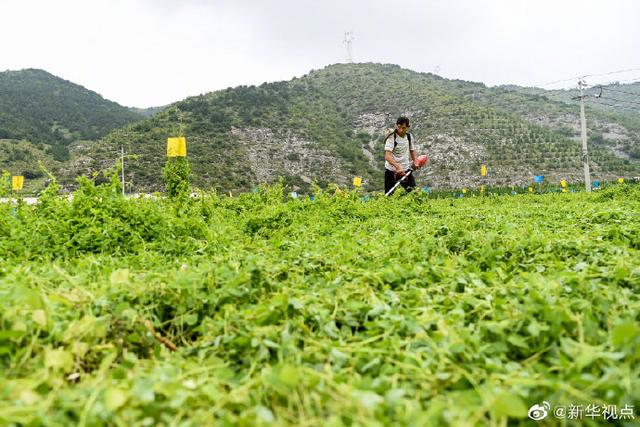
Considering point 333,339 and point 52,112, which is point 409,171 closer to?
point 333,339

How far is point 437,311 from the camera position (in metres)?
1.73

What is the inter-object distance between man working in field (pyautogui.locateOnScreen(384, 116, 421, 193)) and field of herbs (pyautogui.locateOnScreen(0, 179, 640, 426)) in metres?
4.97

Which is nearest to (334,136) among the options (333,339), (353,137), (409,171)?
(353,137)

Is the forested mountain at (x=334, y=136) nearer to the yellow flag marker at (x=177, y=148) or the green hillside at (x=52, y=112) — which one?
the green hillside at (x=52, y=112)

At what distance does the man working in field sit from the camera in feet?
25.0

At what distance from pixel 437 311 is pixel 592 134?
60.5 m

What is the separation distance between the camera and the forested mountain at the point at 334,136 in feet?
125

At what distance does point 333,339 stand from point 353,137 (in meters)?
50.3

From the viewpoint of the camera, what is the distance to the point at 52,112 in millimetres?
54031

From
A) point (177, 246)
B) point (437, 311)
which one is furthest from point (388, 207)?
point (437, 311)

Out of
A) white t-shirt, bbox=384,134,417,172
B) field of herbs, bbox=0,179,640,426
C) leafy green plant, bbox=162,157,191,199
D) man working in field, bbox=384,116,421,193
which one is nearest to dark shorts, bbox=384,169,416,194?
man working in field, bbox=384,116,421,193

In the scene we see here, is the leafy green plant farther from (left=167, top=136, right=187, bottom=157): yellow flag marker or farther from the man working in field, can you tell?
the man working in field

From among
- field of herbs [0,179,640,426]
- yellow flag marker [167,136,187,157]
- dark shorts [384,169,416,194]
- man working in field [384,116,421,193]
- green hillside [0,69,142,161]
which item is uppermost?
green hillside [0,69,142,161]

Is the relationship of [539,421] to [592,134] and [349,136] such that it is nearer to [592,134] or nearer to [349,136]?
[349,136]
